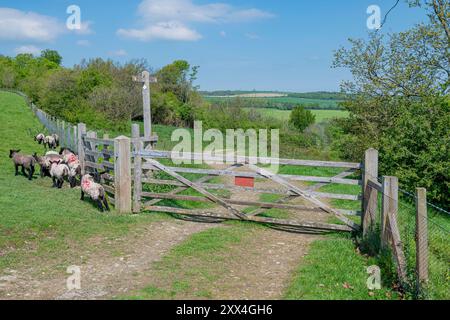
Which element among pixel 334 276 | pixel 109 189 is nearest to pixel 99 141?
pixel 109 189

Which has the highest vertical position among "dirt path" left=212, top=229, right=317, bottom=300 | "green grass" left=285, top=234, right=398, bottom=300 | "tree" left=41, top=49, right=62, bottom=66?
"tree" left=41, top=49, right=62, bottom=66

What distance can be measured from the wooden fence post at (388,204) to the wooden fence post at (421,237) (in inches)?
48.8

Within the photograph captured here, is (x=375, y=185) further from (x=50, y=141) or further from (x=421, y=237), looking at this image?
(x=50, y=141)

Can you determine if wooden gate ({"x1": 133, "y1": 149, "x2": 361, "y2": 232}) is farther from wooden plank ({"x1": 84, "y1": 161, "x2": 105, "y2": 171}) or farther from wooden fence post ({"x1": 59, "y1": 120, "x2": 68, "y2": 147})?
wooden fence post ({"x1": 59, "y1": 120, "x2": 68, "y2": 147})

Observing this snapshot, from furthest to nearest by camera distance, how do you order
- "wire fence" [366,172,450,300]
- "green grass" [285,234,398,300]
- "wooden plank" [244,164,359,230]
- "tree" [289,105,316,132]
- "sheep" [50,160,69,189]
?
"tree" [289,105,316,132] → "sheep" [50,160,69,189] → "wooden plank" [244,164,359,230] → "green grass" [285,234,398,300] → "wire fence" [366,172,450,300]

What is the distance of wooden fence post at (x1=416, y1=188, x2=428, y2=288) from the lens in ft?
18.2

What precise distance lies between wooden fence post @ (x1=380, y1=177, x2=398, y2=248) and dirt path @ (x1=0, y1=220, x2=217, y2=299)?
3900 millimetres

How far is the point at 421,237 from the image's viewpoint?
5586mm

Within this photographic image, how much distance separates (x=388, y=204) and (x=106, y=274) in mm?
4689

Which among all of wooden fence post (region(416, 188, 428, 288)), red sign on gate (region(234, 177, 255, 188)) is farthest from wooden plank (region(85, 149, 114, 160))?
wooden fence post (region(416, 188, 428, 288))

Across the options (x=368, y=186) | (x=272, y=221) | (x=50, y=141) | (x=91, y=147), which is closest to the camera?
(x=368, y=186)

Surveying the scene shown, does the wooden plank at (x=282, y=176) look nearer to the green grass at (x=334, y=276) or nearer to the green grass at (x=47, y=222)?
the green grass at (x=334, y=276)
